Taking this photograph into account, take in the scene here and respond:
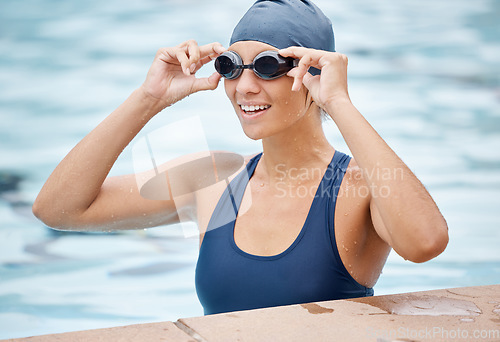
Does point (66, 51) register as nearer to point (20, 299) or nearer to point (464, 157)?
point (20, 299)

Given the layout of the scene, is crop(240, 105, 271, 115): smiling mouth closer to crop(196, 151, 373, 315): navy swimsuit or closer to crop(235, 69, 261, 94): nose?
crop(235, 69, 261, 94): nose

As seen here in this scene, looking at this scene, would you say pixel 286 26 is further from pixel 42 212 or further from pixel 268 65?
pixel 42 212

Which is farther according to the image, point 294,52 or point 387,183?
point 294,52

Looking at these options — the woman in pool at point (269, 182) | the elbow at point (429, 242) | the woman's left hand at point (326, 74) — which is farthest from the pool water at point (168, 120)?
the elbow at point (429, 242)

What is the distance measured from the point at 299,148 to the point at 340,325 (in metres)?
0.88

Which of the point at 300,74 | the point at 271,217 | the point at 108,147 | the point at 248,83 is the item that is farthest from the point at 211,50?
the point at 271,217

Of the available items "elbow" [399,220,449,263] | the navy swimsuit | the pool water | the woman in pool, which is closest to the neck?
the woman in pool

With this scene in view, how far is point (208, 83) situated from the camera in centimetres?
212

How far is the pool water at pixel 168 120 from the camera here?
536 cm

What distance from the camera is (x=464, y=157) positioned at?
732 cm

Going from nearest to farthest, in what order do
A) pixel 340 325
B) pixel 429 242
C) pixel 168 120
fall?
pixel 340 325, pixel 429 242, pixel 168 120

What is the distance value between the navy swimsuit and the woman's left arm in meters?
0.22

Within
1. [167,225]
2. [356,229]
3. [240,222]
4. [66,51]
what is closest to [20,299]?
[167,225]

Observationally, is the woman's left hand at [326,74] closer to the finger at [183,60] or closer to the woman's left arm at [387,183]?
the woman's left arm at [387,183]
